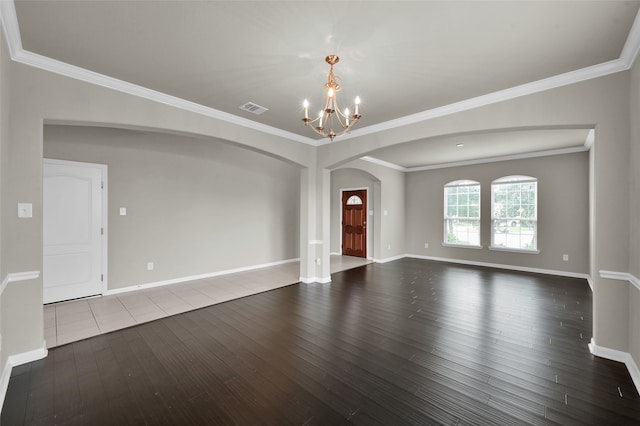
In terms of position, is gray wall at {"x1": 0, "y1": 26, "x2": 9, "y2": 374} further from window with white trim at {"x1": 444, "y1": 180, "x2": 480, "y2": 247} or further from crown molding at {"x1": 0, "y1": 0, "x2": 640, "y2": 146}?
window with white trim at {"x1": 444, "y1": 180, "x2": 480, "y2": 247}

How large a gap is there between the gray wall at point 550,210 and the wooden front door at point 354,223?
218cm

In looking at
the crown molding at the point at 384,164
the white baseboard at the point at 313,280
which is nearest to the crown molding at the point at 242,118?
the crown molding at the point at 384,164

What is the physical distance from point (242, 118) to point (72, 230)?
10.1ft

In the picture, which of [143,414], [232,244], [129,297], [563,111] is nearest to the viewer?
[143,414]

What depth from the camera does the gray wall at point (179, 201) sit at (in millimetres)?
4426

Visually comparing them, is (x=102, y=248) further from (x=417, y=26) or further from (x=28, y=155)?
(x=417, y=26)

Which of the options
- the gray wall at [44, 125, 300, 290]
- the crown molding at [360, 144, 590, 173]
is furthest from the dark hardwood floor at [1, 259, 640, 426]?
the crown molding at [360, 144, 590, 173]

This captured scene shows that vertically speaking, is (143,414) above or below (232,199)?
below

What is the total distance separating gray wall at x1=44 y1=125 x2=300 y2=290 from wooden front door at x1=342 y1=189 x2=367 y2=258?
239 centimetres

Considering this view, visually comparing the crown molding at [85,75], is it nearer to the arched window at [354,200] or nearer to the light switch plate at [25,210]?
the light switch plate at [25,210]

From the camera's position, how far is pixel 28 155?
251 cm

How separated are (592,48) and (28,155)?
5154mm

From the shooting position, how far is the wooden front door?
812cm

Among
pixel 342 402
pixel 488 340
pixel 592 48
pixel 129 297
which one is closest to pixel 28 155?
pixel 129 297
